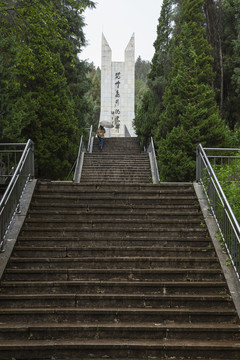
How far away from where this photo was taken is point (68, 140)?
15305 millimetres

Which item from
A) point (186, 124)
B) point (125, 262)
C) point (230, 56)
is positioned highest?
point (230, 56)

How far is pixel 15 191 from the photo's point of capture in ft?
22.7

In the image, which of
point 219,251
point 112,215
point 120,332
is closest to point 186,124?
point 112,215

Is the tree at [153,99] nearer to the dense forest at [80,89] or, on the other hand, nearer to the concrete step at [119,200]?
the dense forest at [80,89]

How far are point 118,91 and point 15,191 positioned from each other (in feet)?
83.1

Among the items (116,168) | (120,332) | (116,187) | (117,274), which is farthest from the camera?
(116,168)

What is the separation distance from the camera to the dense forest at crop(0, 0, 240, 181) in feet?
32.8

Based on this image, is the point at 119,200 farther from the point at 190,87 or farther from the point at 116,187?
the point at 190,87

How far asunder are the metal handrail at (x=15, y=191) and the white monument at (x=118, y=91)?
22770 mm

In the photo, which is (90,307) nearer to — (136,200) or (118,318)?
(118,318)

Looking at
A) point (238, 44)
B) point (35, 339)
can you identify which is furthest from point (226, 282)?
point (238, 44)

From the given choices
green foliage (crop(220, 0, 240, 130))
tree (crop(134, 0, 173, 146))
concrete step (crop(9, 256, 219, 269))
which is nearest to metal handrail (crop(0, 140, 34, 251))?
concrete step (crop(9, 256, 219, 269))

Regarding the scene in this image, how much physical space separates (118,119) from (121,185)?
76.4 feet

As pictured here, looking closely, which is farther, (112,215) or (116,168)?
(116,168)
